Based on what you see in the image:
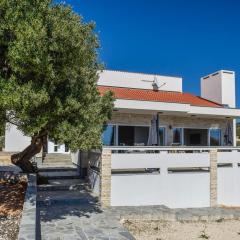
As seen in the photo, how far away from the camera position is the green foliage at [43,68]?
7.55 m

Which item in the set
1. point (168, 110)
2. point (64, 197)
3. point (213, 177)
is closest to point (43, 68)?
point (64, 197)

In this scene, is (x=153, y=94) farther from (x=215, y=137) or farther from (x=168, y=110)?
(x=215, y=137)

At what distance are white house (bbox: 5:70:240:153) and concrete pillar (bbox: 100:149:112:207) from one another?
5.72 metres

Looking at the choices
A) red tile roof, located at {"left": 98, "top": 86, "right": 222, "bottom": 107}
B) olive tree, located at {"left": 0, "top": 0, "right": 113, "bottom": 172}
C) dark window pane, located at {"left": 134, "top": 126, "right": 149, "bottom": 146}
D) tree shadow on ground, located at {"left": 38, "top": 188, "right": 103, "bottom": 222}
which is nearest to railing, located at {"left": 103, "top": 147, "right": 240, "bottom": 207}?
tree shadow on ground, located at {"left": 38, "top": 188, "right": 103, "bottom": 222}

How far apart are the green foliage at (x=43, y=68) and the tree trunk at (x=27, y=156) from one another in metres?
4.52

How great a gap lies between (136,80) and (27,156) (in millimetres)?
14778

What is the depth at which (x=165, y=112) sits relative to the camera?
22141mm

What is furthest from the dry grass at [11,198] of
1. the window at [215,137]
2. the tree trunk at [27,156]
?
the window at [215,137]

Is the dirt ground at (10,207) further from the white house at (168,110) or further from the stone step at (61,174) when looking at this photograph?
the white house at (168,110)

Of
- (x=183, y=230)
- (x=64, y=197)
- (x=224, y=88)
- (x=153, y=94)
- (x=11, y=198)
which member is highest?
(x=224, y=88)

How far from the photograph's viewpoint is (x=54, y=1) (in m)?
9.06

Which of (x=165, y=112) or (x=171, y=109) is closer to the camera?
(x=171, y=109)

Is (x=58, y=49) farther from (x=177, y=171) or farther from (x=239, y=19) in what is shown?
(x=239, y=19)

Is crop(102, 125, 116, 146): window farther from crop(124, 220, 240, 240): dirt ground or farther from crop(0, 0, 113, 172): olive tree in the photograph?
crop(0, 0, 113, 172): olive tree
